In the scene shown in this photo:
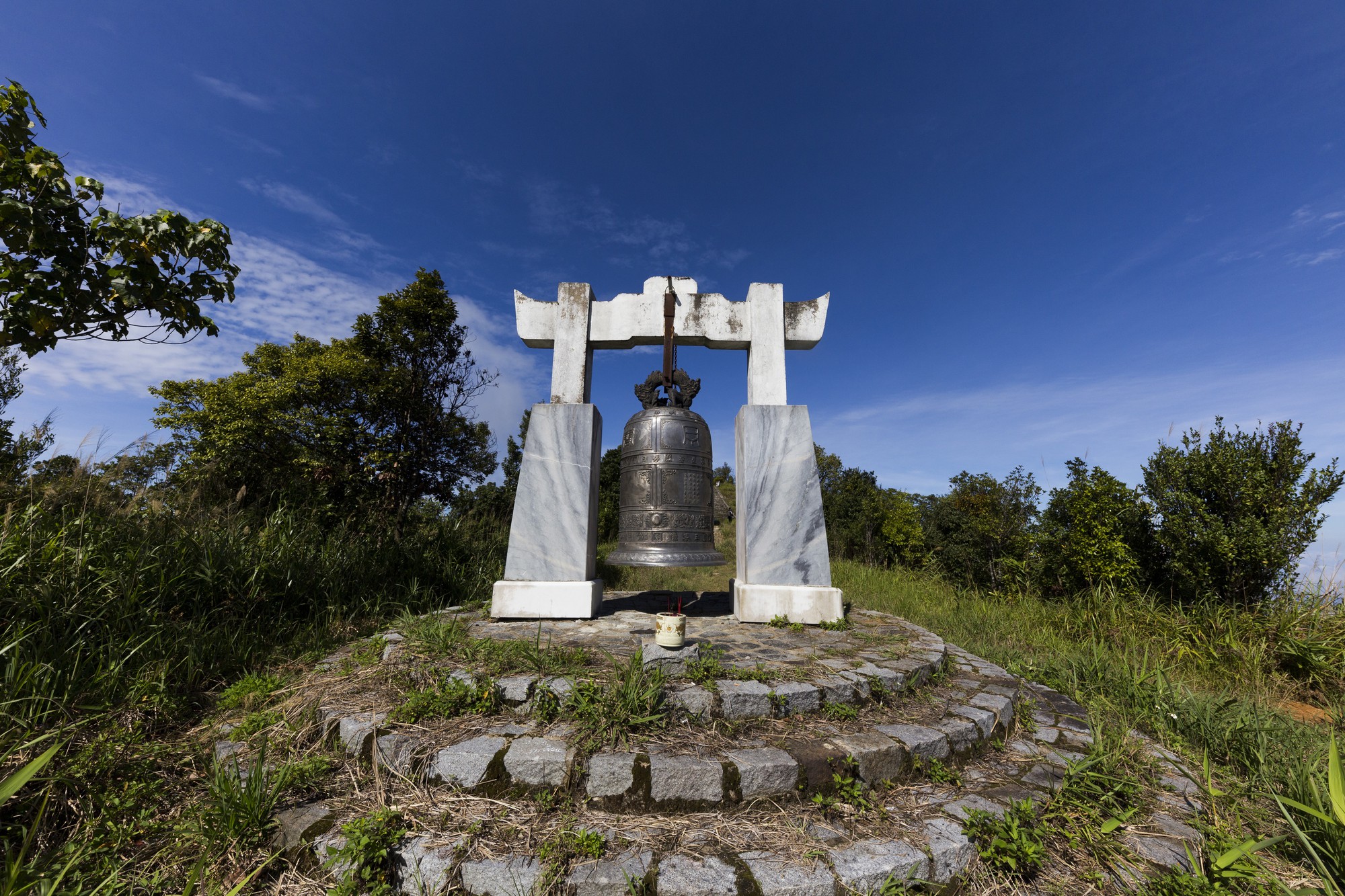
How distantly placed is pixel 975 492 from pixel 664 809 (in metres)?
15.6

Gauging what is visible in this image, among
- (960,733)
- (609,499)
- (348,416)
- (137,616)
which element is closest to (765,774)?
(960,733)

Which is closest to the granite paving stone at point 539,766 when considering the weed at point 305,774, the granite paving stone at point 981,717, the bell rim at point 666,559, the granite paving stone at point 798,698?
the weed at point 305,774

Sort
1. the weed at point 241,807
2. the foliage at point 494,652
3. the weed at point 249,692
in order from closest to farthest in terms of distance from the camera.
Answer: the weed at point 241,807, the foliage at point 494,652, the weed at point 249,692

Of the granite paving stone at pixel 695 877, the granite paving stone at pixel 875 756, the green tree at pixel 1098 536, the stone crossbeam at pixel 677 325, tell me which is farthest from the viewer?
the green tree at pixel 1098 536

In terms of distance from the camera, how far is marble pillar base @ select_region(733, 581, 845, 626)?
164 inches

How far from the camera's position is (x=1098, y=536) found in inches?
281

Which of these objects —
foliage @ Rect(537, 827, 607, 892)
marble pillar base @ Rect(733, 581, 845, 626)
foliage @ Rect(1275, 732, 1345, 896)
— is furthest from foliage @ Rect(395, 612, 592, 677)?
foliage @ Rect(1275, 732, 1345, 896)

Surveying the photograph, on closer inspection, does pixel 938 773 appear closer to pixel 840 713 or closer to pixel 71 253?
pixel 840 713

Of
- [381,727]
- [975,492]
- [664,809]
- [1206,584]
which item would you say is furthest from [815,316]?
[975,492]

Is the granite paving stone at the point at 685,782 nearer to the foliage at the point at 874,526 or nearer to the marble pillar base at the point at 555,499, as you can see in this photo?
the marble pillar base at the point at 555,499

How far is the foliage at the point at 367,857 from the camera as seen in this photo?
183 centimetres

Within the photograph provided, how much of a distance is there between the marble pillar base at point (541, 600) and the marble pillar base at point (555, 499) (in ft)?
0.25

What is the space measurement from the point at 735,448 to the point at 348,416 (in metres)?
7.30

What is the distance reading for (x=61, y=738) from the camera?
2.32 metres
